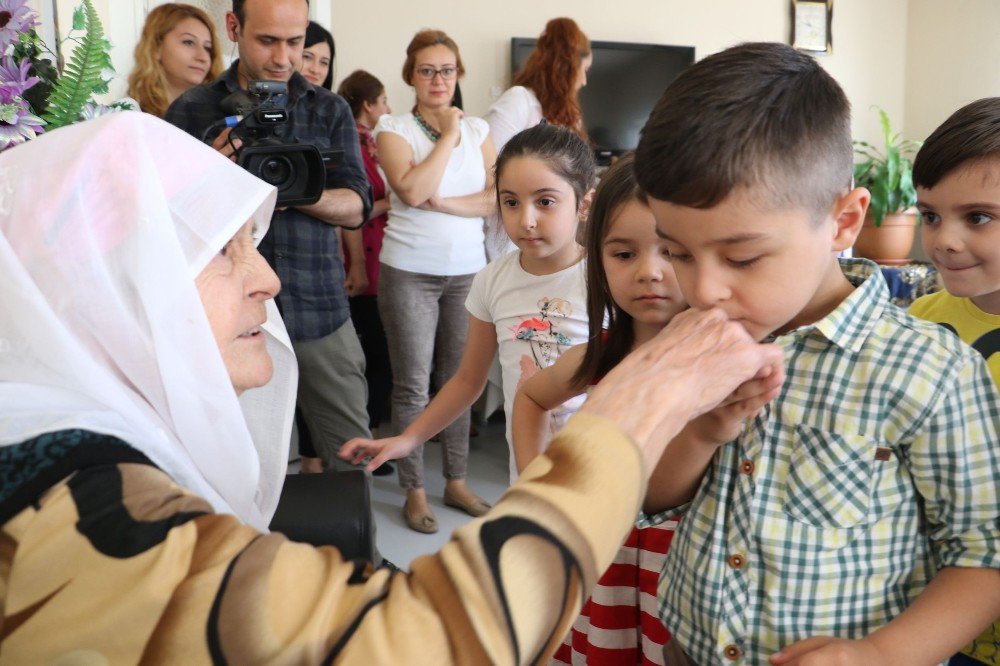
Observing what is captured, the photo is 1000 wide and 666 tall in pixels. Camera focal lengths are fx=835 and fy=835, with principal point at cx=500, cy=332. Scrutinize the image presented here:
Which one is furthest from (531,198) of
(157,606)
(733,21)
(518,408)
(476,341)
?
(733,21)

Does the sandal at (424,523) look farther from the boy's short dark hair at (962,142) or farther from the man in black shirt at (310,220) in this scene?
the boy's short dark hair at (962,142)

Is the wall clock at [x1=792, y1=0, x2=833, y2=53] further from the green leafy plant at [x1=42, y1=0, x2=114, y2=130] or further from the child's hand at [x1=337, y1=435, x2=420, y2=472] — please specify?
the green leafy plant at [x1=42, y1=0, x2=114, y2=130]

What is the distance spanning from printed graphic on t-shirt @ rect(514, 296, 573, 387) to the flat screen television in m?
3.62

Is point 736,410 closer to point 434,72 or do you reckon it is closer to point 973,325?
point 973,325

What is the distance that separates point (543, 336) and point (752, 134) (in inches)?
35.6

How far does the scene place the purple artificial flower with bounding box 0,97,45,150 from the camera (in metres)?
1.20

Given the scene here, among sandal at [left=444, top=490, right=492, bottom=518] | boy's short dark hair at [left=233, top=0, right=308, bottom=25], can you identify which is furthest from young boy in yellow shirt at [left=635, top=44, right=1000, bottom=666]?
sandal at [left=444, top=490, right=492, bottom=518]

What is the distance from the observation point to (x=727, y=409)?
84cm

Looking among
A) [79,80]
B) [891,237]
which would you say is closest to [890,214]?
[891,237]

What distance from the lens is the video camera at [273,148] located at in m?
1.79

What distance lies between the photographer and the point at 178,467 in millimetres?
846

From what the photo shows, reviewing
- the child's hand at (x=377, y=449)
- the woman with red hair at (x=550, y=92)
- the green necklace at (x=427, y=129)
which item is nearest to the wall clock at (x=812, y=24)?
the woman with red hair at (x=550, y=92)

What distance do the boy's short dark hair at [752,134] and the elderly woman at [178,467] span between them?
0.44 feet

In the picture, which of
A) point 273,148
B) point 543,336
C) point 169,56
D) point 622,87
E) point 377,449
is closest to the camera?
point 377,449
